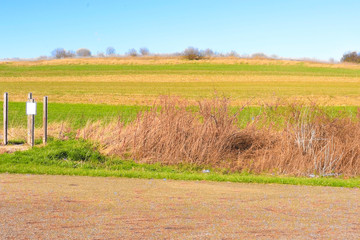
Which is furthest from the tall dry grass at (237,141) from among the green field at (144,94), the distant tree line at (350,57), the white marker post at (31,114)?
the distant tree line at (350,57)

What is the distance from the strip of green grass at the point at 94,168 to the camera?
9.74 meters

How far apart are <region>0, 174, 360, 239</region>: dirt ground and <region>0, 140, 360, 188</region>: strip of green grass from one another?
577mm

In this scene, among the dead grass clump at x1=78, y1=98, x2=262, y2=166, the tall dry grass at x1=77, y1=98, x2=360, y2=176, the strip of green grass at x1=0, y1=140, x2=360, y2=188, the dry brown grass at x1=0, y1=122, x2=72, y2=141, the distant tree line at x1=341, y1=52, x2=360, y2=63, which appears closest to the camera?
the strip of green grass at x1=0, y1=140, x2=360, y2=188

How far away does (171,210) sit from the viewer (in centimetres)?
678

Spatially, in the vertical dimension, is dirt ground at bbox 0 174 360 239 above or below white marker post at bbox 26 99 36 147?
below

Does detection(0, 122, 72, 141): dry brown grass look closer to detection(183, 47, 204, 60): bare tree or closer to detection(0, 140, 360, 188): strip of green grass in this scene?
detection(0, 140, 360, 188): strip of green grass

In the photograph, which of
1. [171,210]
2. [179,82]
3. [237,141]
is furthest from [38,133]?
[179,82]

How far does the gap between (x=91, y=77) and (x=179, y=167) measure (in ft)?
192

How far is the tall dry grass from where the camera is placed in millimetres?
11516

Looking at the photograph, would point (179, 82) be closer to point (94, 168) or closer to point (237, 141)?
point (237, 141)

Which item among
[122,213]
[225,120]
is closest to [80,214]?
[122,213]

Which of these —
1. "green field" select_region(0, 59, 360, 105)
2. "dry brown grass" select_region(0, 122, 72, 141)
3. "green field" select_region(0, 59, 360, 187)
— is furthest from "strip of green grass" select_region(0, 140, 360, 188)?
"green field" select_region(0, 59, 360, 105)

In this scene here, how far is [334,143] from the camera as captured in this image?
11.9 meters

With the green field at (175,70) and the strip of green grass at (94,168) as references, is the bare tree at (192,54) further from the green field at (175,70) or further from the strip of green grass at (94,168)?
the strip of green grass at (94,168)
